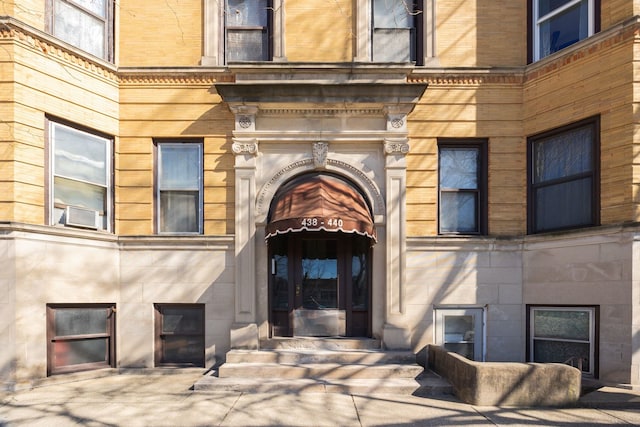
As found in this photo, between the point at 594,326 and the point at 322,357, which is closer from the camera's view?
the point at 594,326

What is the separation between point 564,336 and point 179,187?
8623 millimetres

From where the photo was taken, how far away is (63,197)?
8930 mm

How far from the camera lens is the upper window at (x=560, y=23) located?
886 cm

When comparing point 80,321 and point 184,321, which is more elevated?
point 80,321

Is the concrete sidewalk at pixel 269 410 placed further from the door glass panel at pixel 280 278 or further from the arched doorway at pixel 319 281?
the door glass panel at pixel 280 278

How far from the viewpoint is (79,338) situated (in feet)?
29.4

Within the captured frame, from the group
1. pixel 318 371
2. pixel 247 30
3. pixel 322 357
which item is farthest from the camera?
pixel 247 30

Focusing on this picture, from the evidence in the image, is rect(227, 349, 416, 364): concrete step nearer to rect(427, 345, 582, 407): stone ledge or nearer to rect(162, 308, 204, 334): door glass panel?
rect(162, 308, 204, 334): door glass panel

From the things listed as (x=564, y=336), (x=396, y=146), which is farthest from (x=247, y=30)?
(x=564, y=336)

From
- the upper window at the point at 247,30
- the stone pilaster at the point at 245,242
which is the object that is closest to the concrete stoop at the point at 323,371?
the stone pilaster at the point at 245,242

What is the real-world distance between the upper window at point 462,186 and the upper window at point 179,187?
5.43 metres

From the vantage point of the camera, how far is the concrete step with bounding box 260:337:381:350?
30.6ft

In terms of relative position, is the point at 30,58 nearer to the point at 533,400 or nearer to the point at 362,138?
the point at 362,138

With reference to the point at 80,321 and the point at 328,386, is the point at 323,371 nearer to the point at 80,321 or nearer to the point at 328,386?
the point at 328,386
